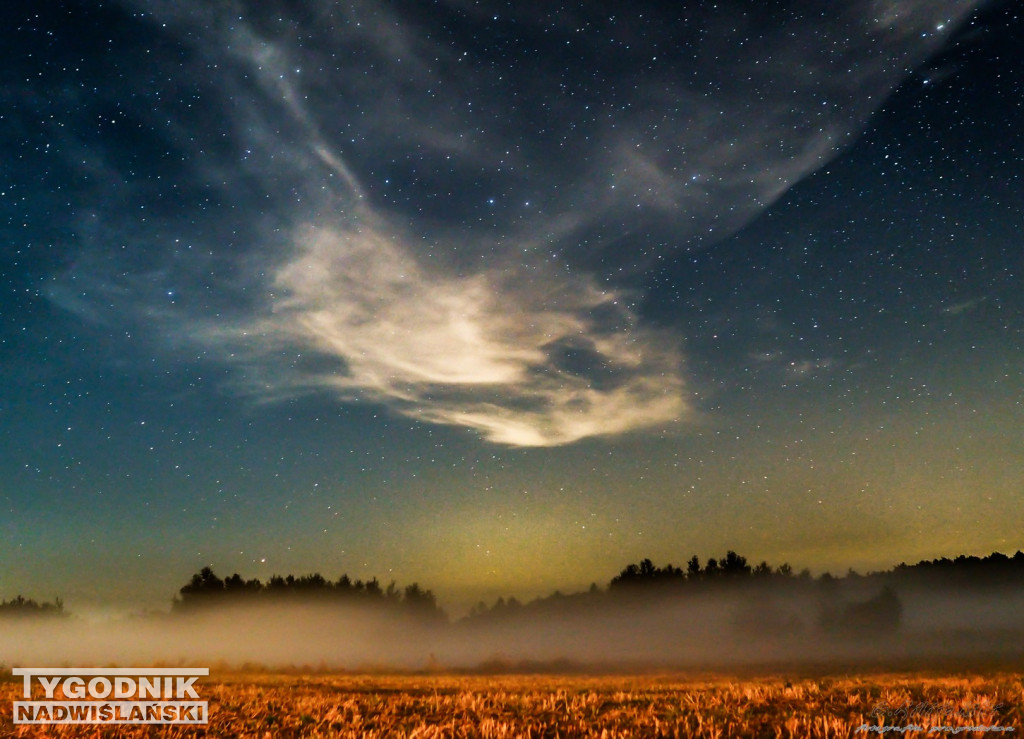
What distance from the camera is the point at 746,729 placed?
35.1ft

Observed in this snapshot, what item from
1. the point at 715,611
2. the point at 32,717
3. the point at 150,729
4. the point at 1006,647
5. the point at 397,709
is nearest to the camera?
the point at 150,729

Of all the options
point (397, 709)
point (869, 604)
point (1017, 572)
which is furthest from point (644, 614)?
point (397, 709)

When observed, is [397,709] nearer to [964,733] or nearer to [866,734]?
[866,734]

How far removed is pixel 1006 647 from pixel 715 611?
64.0 meters

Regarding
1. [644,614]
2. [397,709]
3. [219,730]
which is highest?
[219,730]

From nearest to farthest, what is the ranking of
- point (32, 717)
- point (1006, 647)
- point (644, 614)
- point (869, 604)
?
point (32, 717), point (1006, 647), point (869, 604), point (644, 614)

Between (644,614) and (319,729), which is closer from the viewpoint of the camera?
(319,729)

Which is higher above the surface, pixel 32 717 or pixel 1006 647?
pixel 32 717

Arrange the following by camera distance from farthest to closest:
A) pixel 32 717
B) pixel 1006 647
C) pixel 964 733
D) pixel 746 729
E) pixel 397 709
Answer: pixel 1006 647 < pixel 397 709 < pixel 32 717 < pixel 746 729 < pixel 964 733

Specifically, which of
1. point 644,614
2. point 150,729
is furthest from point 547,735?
point 644,614

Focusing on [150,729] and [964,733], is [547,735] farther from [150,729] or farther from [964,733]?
[150,729]

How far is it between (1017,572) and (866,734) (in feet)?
658

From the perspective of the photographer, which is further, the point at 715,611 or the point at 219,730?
the point at 715,611

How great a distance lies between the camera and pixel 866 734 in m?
9.78
